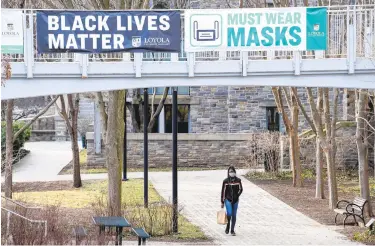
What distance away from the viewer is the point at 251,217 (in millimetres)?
23516

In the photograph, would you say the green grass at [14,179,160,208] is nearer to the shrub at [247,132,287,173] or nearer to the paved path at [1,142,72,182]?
the paved path at [1,142,72,182]

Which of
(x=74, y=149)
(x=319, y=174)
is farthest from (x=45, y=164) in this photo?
(x=319, y=174)

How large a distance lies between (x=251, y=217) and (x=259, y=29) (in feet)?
22.0

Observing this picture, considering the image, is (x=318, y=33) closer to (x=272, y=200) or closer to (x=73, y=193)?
(x=272, y=200)

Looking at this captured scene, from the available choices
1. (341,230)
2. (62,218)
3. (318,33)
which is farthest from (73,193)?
(318,33)

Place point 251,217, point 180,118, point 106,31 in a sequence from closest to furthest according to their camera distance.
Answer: point 106,31
point 251,217
point 180,118

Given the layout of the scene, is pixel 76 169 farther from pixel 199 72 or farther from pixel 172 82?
pixel 199 72

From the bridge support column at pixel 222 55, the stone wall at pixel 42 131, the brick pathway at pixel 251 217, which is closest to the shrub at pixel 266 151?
the brick pathway at pixel 251 217

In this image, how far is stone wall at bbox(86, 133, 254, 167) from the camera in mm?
36531

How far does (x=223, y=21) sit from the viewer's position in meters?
18.4

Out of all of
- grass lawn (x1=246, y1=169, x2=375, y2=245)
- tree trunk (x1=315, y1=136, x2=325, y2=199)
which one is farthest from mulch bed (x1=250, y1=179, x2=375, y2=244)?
tree trunk (x1=315, y1=136, x2=325, y2=199)

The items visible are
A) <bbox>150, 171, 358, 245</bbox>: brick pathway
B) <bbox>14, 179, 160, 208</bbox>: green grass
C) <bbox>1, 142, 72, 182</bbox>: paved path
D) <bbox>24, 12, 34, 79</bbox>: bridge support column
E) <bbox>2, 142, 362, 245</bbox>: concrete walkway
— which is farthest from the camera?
<bbox>1, 142, 72, 182</bbox>: paved path

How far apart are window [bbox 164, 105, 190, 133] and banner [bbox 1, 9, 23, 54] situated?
2302cm

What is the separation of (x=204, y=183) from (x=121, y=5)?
35.7 ft
